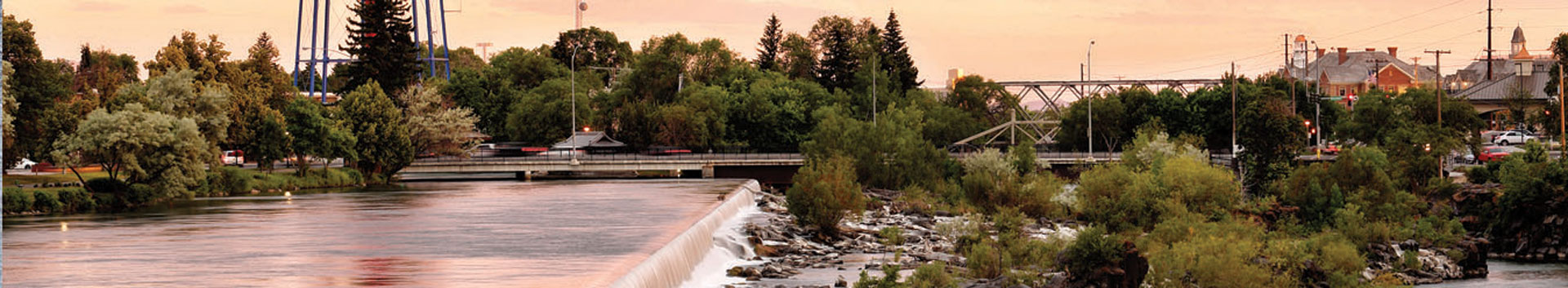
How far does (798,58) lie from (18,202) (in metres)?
100.0

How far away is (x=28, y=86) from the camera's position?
70500mm

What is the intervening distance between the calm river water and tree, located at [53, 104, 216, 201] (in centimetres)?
151

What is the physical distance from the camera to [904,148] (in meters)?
83.9

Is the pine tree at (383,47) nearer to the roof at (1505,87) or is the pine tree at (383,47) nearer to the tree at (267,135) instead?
the tree at (267,135)

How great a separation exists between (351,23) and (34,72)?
167 ft

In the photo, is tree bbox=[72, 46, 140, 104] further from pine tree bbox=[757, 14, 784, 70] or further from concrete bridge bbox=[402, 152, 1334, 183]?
pine tree bbox=[757, 14, 784, 70]

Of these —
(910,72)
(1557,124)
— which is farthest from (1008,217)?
(910,72)

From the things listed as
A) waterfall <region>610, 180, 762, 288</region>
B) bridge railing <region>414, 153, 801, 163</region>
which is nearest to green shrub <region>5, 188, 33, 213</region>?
waterfall <region>610, 180, 762, 288</region>

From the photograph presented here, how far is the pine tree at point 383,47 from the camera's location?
11494cm

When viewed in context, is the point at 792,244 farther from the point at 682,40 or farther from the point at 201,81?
the point at 682,40

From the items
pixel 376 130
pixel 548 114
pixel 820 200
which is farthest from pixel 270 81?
pixel 820 200

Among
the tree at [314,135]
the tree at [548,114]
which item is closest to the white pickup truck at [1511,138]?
the tree at [548,114]

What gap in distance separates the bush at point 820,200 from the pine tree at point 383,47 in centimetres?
6607

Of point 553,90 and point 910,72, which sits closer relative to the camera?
point 553,90
